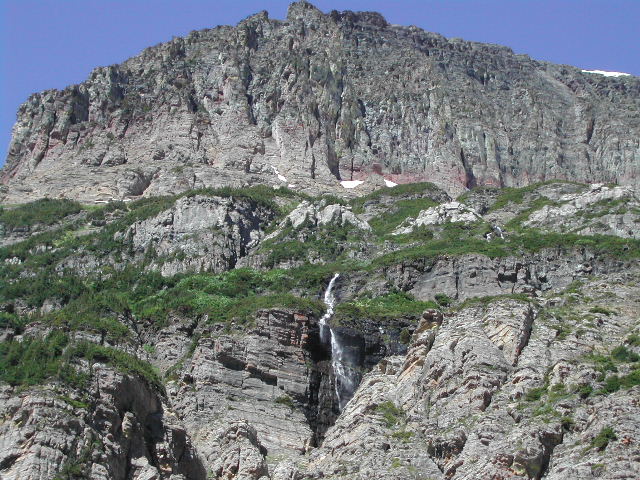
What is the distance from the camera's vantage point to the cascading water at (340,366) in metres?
70.4

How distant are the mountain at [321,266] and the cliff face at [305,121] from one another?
1.26 ft

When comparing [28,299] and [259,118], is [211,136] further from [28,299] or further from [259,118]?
[28,299]

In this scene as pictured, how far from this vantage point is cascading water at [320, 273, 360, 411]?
7044 centimetres

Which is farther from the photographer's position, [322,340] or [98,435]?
[322,340]

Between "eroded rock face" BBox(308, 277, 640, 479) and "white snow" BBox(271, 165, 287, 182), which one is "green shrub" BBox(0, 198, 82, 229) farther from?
"eroded rock face" BBox(308, 277, 640, 479)

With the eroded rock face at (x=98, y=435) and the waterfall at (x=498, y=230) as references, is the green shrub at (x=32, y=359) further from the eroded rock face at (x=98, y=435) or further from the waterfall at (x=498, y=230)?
the waterfall at (x=498, y=230)

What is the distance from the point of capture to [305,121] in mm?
141875

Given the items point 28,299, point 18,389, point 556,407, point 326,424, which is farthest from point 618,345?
point 28,299

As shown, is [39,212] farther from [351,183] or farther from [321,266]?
[351,183]

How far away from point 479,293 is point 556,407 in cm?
3361

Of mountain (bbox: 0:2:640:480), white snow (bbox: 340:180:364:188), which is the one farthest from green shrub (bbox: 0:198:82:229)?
white snow (bbox: 340:180:364:188)

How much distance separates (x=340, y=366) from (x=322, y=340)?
2.14 meters

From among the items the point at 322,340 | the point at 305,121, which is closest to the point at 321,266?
the point at 322,340

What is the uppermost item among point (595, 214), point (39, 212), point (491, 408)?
point (39, 212)
